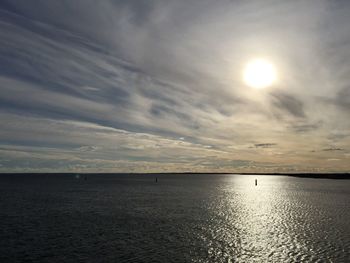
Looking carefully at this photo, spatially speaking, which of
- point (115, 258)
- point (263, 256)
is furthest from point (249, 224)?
point (115, 258)

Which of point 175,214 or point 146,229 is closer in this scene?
point 146,229

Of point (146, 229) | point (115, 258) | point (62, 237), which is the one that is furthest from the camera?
point (146, 229)

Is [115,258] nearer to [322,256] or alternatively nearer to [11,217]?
[322,256]

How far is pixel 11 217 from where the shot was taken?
58344 mm

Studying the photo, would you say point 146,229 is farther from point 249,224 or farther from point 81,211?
point 81,211

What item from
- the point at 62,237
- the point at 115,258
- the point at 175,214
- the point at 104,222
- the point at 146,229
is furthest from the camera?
the point at 175,214

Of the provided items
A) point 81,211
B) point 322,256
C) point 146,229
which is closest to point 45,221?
point 81,211

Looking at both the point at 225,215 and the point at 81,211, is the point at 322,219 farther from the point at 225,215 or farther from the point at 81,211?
the point at 81,211

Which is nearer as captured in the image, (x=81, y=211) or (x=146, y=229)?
(x=146, y=229)

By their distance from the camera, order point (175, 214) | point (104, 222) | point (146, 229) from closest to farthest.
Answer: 1. point (146, 229)
2. point (104, 222)
3. point (175, 214)

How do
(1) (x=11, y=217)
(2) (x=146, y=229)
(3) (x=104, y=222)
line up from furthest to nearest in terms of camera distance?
(1) (x=11, y=217) < (3) (x=104, y=222) < (2) (x=146, y=229)

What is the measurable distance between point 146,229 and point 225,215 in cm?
2381

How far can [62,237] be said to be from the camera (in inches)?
1630

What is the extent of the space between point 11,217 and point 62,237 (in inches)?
914
